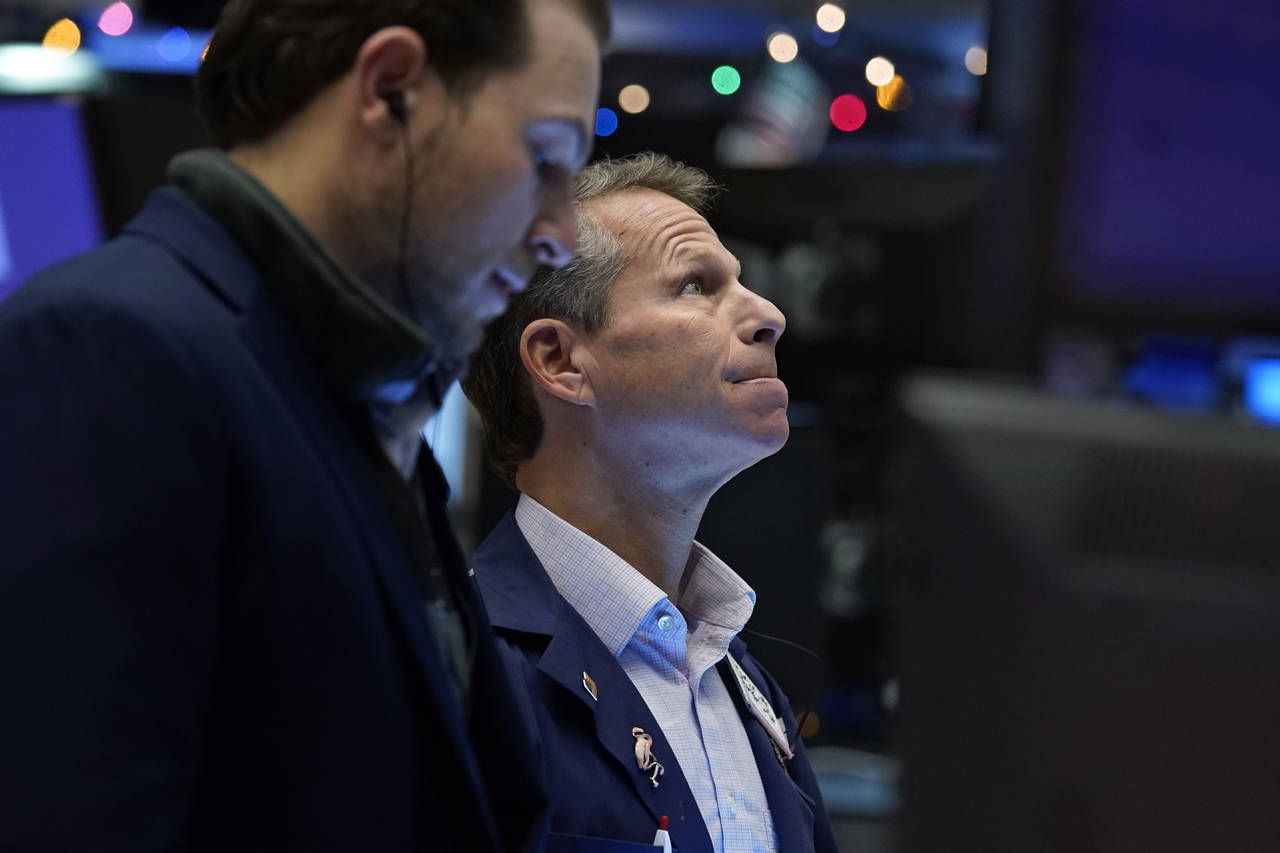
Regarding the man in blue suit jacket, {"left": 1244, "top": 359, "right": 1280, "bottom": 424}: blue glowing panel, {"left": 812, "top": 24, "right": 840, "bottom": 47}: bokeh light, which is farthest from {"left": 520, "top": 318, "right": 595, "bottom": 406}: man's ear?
{"left": 812, "top": 24, "right": 840, "bottom": 47}: bokeh light

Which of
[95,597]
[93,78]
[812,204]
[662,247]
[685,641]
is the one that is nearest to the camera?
[95,597]

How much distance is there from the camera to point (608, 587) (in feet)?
5.38

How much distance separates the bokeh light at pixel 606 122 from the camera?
3161mm

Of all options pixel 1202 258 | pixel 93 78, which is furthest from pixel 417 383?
pixel 93 78

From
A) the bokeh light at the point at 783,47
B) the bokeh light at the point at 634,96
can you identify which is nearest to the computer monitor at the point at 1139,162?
the bokeh light at the point at 634,96

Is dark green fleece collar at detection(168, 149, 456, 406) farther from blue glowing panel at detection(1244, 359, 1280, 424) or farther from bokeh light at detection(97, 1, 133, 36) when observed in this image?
bokeh light at detection(97, 1, 133, 36)

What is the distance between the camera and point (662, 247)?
70.3 inches

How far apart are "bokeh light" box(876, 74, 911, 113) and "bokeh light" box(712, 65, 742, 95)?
62cm

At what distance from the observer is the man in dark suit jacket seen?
2.65 ft

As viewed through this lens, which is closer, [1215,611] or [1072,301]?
[1215,611]

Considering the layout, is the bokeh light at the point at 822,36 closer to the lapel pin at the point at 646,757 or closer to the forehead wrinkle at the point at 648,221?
the forehead wrinkle at the point at 648,221

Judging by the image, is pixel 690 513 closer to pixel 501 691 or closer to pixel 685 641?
pixel 685 641

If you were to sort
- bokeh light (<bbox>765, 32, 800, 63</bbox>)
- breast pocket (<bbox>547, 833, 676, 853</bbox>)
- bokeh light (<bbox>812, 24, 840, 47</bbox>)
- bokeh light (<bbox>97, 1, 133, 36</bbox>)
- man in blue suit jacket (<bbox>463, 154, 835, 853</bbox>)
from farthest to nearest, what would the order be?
1. bokeh light (<bbox>812, 24, 840, 47</bbox>)
2. bokeh light (<bbox>765, 32, 800, 63</bbox>)
3. bokeh light (<bbox>97, 1, 133, 36</bbox>)
4. man in blue suit jacket (<bbox>463, 154, 835, 853</bbox>)
5. breast pocket (<bbox>547, 833, 676, 853</bbox>)

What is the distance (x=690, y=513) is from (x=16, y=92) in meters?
3.06
